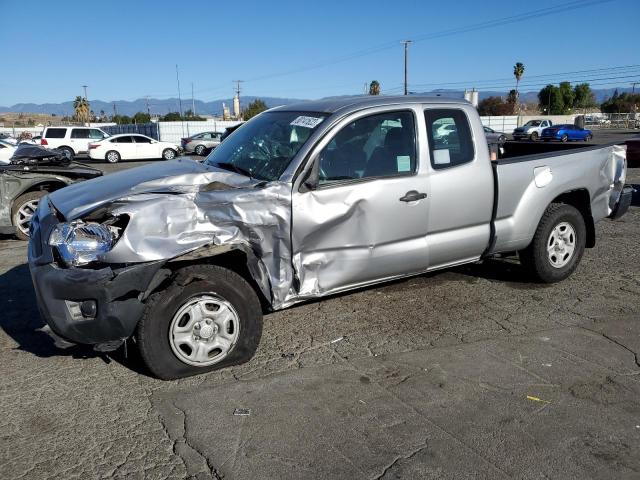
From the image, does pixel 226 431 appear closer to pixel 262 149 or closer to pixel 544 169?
pixel 262 149

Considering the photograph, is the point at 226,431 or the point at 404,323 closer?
the point at 226,431

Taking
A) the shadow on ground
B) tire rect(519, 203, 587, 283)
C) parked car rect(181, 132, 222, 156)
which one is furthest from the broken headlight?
parked car rect(181, 132, 222, 156)

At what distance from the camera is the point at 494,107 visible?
301 ft

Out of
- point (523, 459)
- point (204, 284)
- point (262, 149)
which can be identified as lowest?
point (523, 459)

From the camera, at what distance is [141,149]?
1182 inches

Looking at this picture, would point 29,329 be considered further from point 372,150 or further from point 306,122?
point 372,150

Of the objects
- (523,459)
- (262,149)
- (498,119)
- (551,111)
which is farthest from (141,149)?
(551,111)

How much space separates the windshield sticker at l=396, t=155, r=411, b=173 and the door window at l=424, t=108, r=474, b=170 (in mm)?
229

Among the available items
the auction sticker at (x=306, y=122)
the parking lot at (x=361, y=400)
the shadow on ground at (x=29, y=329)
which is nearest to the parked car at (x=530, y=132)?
the parking lot at (x=361, y=400)

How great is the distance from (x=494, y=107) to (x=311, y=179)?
94958 millimetres

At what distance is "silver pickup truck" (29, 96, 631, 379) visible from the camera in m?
3.39

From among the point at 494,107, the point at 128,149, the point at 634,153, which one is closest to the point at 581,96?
the point at 494,107

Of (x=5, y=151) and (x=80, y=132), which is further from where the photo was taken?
(x=80, y=132)

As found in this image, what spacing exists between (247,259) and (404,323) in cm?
163
